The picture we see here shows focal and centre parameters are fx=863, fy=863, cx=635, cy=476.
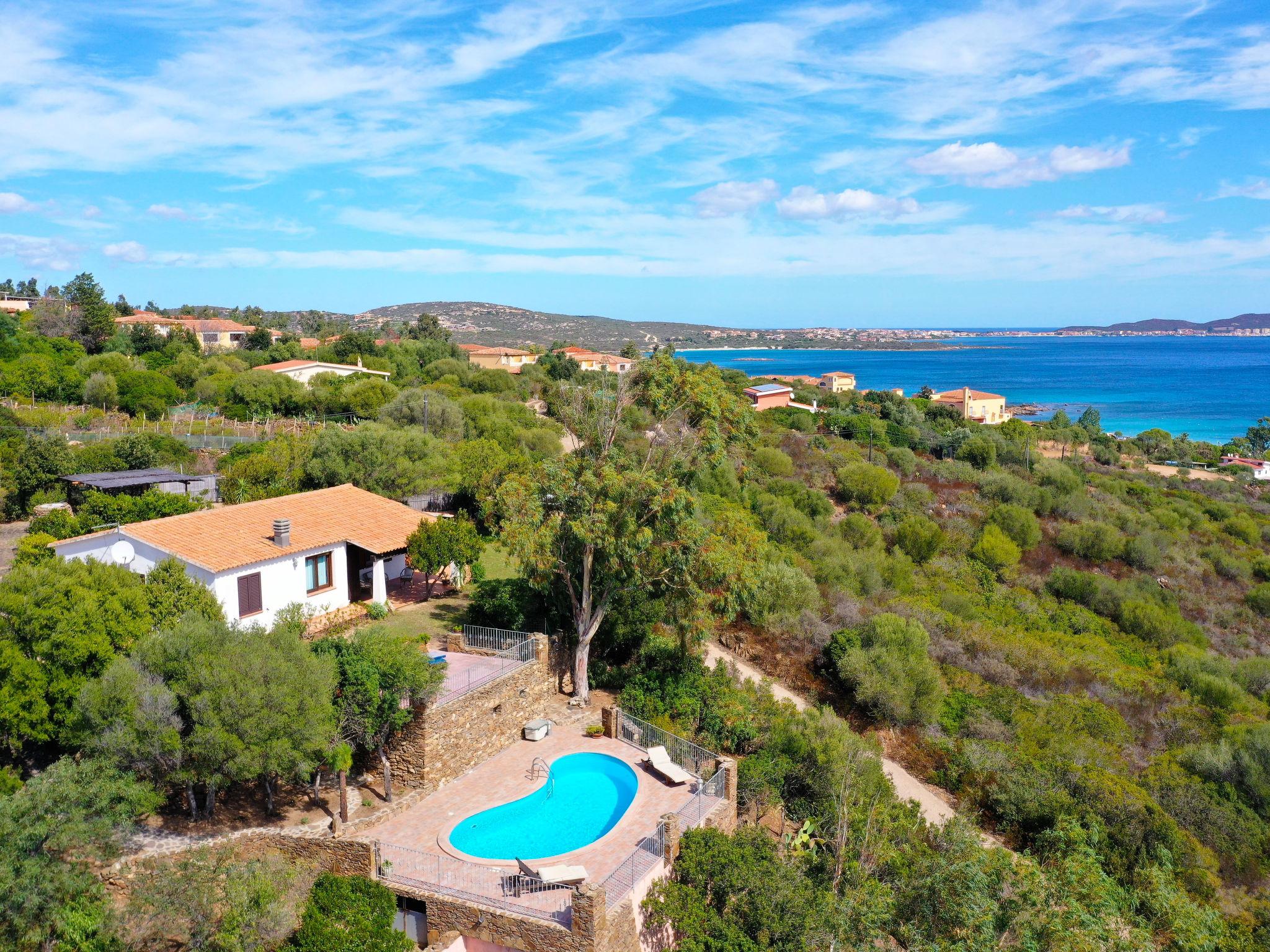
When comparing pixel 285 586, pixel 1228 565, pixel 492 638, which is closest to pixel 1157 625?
pixel 1228 565

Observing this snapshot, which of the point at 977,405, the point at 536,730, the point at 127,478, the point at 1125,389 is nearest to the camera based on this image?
the point at 536,730

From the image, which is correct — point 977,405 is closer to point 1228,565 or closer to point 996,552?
point 1228,565

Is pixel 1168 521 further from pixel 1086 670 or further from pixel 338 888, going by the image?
pixel 338 888

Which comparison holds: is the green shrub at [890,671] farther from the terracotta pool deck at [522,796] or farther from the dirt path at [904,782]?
the terracotta pool deck at [522,796]

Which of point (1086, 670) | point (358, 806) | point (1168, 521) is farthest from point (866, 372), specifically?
point (358, 806)

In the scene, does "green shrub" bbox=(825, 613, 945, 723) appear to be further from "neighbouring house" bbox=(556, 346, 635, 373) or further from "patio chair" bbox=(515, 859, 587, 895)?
"neighbouring house" bbox=(556, 346, 635, 373)

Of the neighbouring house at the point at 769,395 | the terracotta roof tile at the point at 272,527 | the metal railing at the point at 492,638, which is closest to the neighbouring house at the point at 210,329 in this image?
the neighbouring house at the point at 769,395
